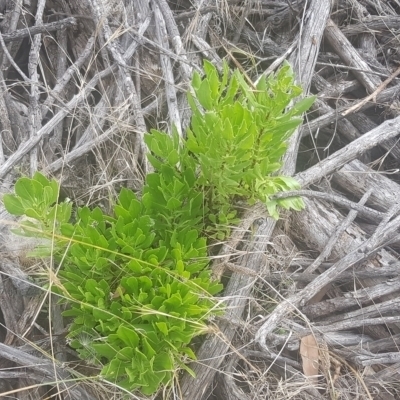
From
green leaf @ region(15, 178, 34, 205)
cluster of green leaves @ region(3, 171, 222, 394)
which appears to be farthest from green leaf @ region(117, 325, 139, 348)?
green leaf @ region(15, 178, 34, 205)

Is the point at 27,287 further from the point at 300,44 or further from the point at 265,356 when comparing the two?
the point at 300,44

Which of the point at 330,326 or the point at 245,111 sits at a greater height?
the point at 245,111

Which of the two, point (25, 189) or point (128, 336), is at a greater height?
point (25, 189)

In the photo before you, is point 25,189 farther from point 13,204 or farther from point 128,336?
point 128,336

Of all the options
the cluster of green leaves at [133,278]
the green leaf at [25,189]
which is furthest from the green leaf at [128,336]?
the green leaf at [25,189]

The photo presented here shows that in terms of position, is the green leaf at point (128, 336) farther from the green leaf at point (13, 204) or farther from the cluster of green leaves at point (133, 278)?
the green leaf at point (13, 204)

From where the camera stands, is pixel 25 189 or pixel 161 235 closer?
pixel 25 189

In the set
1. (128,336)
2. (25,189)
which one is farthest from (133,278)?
(25,189)

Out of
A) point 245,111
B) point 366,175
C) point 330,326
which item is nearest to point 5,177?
point 245,111
